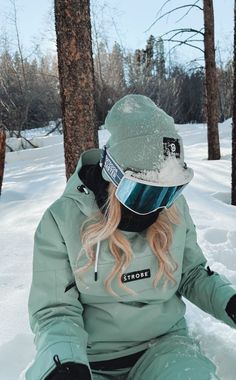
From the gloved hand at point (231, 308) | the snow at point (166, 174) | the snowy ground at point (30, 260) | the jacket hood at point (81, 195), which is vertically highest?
the snow at point (166, 174)

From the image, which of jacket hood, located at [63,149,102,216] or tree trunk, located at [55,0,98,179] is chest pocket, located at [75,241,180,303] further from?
tree trunk, located at [55,0,98,179]

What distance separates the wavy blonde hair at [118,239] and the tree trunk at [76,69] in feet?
4.36

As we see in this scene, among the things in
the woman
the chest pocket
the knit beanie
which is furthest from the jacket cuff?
the knit beanie

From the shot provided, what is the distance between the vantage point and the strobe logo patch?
132 centimetres

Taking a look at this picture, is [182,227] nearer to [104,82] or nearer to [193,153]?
[193,153]

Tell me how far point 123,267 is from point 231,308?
0.39 m

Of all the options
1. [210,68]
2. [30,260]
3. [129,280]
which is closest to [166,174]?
[129,280]

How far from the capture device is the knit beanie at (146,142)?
3.86 ft

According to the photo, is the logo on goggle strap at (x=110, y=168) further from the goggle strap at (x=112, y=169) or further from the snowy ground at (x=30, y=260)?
the snowy ground at (x=30, y=260)

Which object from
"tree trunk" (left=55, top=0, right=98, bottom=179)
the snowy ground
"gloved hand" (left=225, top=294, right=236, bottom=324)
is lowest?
the snowy ground

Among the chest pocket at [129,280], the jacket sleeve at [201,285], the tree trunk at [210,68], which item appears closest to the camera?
the chest pocket at [129,280]

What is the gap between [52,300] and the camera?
1259 millimetres

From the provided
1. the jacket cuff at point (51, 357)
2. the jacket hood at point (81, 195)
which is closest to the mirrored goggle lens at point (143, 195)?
the jacket hood at point (81, 195)

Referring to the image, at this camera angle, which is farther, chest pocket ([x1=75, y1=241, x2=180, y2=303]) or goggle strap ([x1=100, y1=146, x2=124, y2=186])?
chest pocket ([x1=75, y1=241, x2=180, y2=303])
